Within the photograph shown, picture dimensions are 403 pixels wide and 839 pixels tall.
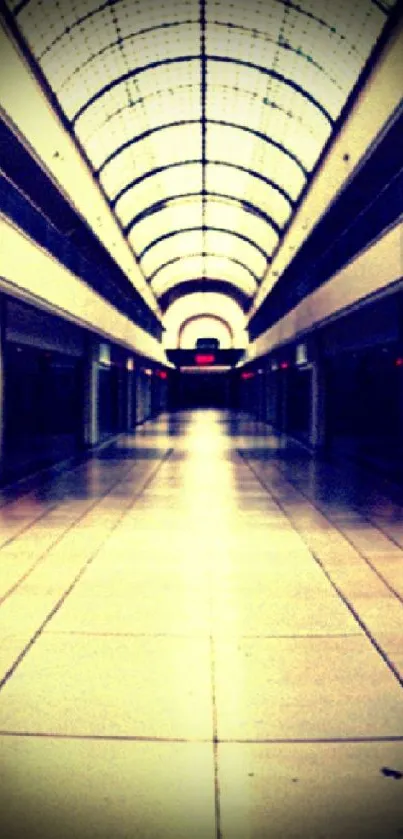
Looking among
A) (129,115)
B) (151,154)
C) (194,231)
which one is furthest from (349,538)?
(194,231)

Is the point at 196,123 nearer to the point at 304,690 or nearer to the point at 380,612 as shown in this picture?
the point at 380,612

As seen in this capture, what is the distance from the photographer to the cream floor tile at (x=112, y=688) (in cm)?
416

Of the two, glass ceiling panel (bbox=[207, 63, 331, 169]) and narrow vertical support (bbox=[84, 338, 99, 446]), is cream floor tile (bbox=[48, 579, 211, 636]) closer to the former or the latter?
glass ceiling panel (bbox=[207, 63, 331, 169])

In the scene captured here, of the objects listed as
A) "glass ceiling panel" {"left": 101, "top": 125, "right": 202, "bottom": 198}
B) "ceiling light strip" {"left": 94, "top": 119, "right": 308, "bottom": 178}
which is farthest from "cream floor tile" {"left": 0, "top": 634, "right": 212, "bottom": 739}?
"glass ceiling panel" {"left": 101, "top": 125, "right": 202, "bottom": 198}

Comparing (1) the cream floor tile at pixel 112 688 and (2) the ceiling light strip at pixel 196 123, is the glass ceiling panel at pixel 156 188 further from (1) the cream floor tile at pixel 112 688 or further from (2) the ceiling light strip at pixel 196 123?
(1) the cream floor tile at pixel 112 688

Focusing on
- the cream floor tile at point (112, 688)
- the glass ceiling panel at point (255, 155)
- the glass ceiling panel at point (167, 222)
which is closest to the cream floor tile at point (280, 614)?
the cream floor tile at point (112, 688)

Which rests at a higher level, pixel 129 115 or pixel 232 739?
pixel 129 115

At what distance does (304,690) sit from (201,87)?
21.4 metres

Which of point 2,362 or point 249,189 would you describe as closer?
point 2,362

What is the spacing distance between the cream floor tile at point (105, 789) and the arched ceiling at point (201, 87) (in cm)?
1264

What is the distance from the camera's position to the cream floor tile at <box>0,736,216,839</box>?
3.16 metres

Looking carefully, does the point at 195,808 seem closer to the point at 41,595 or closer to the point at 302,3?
the point at 41,595

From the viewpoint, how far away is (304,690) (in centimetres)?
463

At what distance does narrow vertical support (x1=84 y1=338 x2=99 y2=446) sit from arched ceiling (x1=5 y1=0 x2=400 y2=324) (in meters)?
5.79
